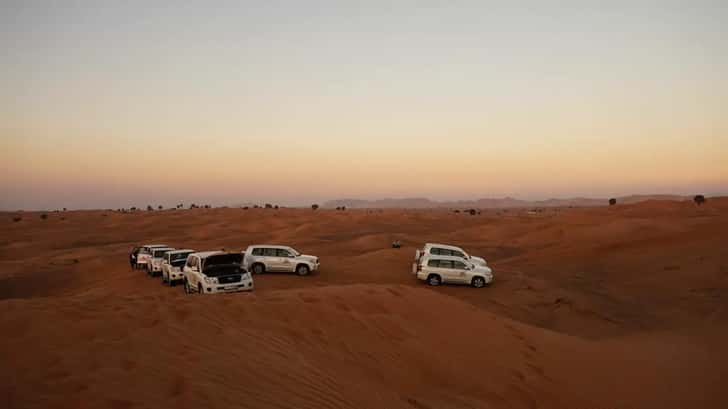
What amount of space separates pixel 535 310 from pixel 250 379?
51.5 ft

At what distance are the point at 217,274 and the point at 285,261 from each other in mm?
8562

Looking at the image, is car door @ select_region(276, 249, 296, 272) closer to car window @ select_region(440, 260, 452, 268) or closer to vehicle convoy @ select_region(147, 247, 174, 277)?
vehicle convoy @ select_region(147, 247, 174, 277)

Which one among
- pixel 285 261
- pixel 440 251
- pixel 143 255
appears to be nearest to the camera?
pixel 285 261

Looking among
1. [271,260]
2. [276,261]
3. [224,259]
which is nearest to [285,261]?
[276,261]

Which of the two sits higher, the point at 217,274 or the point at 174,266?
the point at 217,274

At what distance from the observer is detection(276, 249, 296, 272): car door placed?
2470cm

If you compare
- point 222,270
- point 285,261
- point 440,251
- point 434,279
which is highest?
point 222,270

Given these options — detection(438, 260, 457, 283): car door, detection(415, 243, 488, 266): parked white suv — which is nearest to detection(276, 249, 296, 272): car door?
detection(415, 243, 488, 266): parked white suv

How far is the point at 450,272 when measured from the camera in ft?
75.4

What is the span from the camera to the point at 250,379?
276 inches

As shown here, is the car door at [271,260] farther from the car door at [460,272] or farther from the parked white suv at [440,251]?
the car door at [460,272]

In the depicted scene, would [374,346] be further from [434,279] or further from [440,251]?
[440,251]

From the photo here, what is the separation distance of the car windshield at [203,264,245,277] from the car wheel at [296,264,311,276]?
8.02 meters

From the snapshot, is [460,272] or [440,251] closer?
[460,272]
